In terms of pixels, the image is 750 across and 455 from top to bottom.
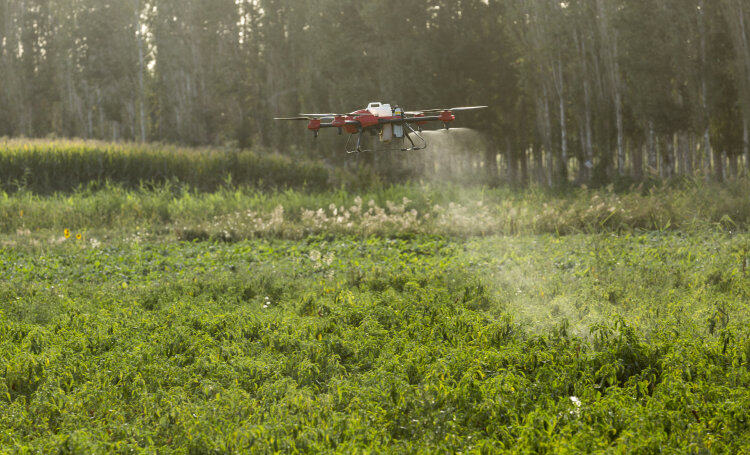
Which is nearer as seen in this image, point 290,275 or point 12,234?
point 290,275

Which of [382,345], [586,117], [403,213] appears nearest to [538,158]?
[586,117]

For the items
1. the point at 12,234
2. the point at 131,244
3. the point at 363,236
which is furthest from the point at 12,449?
the point at 12,234

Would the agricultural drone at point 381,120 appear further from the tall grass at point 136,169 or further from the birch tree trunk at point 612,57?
the birch tree trunk at point 612,57

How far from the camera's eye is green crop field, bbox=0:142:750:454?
178 inches

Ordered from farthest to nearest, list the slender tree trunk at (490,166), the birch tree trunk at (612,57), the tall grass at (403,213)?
the birch tree trunk at (612,57), the slender tree trunk at (490,166), the tall grass at (403,213)

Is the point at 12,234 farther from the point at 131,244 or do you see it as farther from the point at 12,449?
the point at 12,449

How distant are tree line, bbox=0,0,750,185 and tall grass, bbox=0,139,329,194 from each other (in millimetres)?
1625

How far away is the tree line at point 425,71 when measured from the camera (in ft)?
39.6

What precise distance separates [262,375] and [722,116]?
21721 millimetres

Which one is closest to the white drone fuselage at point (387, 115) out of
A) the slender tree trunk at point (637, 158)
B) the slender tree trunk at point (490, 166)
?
the slender tree trunk at point (490, 166)

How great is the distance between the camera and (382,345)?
20.5ft

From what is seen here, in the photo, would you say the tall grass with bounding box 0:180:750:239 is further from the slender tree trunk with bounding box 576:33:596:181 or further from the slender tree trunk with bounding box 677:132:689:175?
the slender tree trunk with bounding box 677:132:689:175

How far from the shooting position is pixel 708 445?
4.21 meters

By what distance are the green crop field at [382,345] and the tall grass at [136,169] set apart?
826 centimetres
